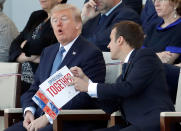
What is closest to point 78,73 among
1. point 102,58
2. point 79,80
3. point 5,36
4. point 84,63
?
point 79,80

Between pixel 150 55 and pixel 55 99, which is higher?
pixel 150 55

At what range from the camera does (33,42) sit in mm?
5570

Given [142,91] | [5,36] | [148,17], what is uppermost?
[142,91]

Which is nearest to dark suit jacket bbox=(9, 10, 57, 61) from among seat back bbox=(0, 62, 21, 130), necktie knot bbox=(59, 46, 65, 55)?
seat back bbox=(0, 62, 21, 130)

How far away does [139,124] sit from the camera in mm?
3783

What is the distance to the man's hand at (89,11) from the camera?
18.8 ft

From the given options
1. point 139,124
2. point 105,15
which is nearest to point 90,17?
point 105,15

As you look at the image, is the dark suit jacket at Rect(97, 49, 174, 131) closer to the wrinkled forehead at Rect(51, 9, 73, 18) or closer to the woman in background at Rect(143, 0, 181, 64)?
the wrinkled forehead at Rect(51, 9, 73, 18)

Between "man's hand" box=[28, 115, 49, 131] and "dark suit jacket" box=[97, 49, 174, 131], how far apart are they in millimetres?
621

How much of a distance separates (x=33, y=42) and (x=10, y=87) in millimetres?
775

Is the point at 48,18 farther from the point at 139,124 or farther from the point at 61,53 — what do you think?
the point at 139,124

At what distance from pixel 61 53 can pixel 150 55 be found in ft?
3.06

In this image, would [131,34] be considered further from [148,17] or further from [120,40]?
[148,17]

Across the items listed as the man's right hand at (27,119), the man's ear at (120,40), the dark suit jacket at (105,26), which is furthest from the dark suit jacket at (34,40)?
the man's ear at (120,40)
